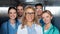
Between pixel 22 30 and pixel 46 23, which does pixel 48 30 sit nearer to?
pixel 46 23

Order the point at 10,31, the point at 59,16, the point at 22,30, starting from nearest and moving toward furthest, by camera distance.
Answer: the point at 22,30, the point at 10,31, the point at 59,16

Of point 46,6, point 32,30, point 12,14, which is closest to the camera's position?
point 32,30

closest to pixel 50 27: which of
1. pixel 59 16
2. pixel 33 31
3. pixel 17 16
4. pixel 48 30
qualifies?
pixel 48 30

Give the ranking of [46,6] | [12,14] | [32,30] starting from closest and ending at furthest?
[32,30], [12,14], [46,6]

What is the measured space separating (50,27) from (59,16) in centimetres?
99

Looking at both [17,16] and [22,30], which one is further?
[17,16]

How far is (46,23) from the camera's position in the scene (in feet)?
5.49

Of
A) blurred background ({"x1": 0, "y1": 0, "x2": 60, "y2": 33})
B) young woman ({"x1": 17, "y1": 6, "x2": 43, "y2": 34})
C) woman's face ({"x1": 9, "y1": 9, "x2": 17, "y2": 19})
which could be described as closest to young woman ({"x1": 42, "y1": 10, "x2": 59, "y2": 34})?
young woman ({"x1": 17, "y1": 6, "x2": 43, "y2": 34})

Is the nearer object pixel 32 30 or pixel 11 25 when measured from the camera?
pixel 32 30

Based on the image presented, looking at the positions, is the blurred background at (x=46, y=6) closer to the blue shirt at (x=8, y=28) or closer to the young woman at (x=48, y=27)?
the blue shirt at (x=8, y=28)

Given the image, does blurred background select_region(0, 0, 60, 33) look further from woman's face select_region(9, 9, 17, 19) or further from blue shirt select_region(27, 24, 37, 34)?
blue shirt select_region(27, 24, 37, 34)

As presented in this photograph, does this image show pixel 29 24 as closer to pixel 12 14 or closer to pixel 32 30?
pixel 32 30

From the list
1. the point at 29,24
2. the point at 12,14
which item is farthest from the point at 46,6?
the point at 29,24

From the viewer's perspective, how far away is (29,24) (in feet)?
5.33
